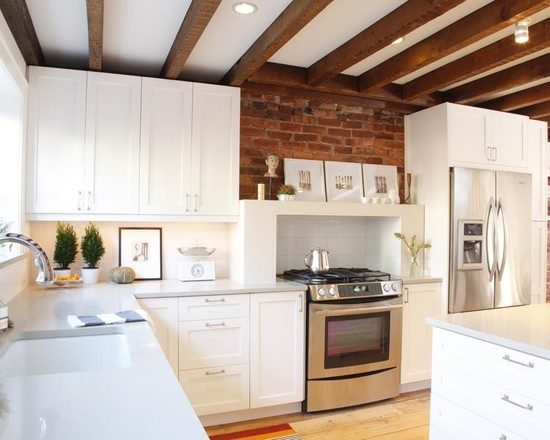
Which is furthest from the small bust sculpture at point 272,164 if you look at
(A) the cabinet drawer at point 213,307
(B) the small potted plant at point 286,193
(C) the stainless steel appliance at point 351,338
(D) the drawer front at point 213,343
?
(D) the drawer front at point 213,343

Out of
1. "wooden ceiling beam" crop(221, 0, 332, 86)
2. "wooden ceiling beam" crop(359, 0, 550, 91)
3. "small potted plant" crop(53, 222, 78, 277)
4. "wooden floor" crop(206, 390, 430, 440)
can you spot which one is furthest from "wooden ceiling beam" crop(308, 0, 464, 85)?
"wooden floor" crop(206, 390, 430, 440)

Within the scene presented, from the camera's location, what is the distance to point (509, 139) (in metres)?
4.09

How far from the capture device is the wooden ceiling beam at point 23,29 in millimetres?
2309

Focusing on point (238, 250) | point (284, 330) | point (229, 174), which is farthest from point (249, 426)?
point (229, 174)

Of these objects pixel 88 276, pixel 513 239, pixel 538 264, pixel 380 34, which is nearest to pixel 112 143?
pixel 88 276

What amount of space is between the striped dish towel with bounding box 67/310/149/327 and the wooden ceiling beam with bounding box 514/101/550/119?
4.29 m

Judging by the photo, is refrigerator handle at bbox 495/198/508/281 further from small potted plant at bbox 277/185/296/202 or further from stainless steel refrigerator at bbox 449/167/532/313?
small potted plant at bbox 277/185/296/202

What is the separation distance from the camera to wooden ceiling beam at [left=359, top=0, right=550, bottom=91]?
2.35 metres

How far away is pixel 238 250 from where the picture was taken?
3473mm

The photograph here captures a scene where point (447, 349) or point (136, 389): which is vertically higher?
point (136, 389)

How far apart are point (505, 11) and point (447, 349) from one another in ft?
5.93

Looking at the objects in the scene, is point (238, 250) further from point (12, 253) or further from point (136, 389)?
point (136, 389)

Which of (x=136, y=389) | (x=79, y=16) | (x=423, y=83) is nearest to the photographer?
(x=136, y=389)

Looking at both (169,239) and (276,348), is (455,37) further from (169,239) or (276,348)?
(169,239)
